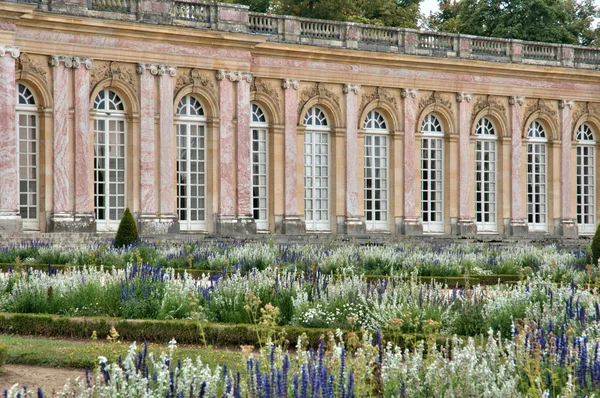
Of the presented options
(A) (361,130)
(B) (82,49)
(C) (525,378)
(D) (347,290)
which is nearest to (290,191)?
(A) (361,130)

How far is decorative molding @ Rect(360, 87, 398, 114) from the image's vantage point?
36.9 metres

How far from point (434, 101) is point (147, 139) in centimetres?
1168

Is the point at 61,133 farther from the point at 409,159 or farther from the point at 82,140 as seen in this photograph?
the point at 409,159

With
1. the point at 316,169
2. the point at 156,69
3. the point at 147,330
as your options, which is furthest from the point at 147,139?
the point at 147,330

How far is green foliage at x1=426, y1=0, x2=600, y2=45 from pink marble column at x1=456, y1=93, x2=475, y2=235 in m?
9.30

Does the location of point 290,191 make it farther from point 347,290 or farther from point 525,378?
point 525,378

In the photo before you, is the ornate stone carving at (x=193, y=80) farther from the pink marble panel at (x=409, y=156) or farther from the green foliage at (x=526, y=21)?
the green foliage at (x=526, y=21)

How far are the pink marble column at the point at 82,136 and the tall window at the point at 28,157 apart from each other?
1.18 metres

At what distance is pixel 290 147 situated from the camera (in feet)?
116

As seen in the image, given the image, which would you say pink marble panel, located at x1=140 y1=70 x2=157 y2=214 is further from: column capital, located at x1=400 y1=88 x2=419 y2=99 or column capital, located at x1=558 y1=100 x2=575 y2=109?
column capital, located at x1=558 y1=100 x2=575 y2=109

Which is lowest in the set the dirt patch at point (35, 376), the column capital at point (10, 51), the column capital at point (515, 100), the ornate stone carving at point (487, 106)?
the dirt patch at point (35, 376)

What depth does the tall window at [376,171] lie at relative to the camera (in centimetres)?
3753

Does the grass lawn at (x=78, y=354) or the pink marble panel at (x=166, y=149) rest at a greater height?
the pink marble panel at (x=166, y=149)

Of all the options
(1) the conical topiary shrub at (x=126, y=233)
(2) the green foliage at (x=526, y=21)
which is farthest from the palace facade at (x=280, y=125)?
(2) the green foliage at (x=526, y=21)
